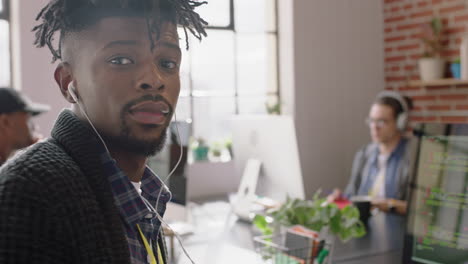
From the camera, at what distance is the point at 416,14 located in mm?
3758

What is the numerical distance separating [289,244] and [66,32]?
35.2 inches

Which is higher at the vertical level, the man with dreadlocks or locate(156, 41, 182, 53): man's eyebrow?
locate(156, 41, 182, 53): man's eyebrow

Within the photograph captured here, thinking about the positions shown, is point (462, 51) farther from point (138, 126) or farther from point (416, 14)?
point (138, 126)

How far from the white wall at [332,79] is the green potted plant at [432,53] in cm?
51

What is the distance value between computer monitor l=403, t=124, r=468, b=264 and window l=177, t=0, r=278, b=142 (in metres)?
2.48

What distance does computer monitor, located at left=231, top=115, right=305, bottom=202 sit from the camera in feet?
6.57

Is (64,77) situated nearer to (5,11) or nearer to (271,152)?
(271,152)

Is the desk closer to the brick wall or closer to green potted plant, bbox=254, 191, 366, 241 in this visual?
green potted plant, bbox=254, 191, 366, 241

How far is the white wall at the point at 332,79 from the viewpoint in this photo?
3.77 meters

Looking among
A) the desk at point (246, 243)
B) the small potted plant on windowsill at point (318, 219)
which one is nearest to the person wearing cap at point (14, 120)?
the desk at point (246, 243)

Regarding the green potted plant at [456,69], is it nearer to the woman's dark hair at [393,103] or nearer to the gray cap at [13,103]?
the woman's dark hair at [393,103]

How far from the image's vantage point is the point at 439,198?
46.6 inches

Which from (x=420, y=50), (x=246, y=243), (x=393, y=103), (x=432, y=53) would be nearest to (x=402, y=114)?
(x=393, y=103)

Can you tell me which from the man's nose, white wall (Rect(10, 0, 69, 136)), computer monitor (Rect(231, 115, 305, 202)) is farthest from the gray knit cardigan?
white wall (Rect(10, 0, 69, 136))
